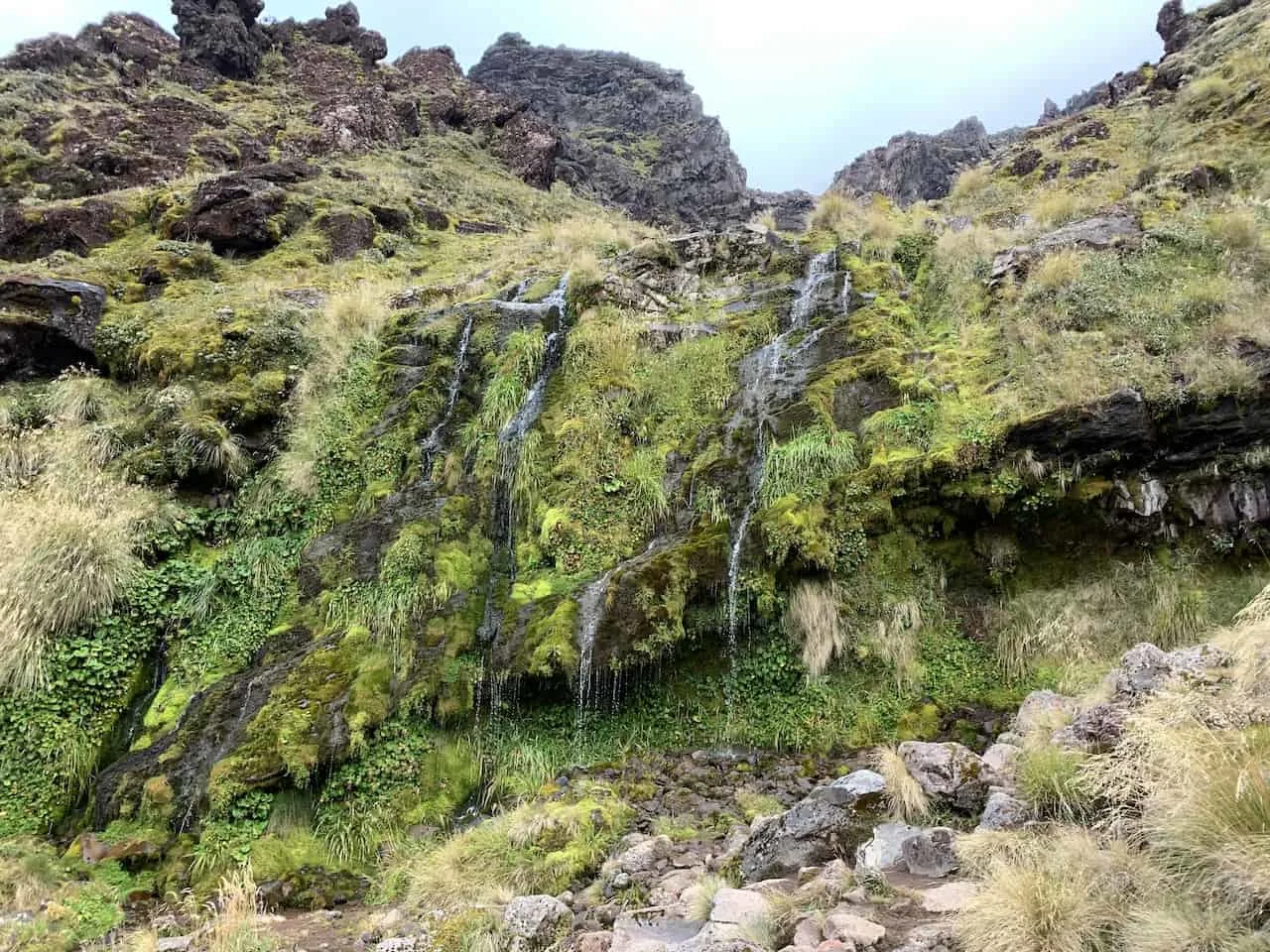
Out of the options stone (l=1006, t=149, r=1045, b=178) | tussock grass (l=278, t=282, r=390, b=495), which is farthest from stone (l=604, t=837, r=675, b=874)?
stone (l=1006, t=149, r=1045, b=178)

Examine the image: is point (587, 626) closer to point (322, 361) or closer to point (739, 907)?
point (739, 907)

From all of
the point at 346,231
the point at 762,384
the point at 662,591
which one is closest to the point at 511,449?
the point at 662,591

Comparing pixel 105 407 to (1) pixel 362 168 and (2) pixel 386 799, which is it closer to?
(2) pixel 386 799

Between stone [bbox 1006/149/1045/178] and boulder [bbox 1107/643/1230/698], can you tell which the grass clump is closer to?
boulder [bbox 1107/643/1230/698]

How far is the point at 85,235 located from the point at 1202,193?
22.7 metres

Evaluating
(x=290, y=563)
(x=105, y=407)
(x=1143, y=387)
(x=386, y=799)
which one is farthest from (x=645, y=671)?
(x=105, y=407)

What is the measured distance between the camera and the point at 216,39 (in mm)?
30703

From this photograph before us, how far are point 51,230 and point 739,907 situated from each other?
20049mm

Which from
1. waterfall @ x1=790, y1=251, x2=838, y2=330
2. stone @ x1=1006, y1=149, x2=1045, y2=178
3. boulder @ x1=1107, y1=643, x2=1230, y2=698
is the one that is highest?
stone @ x1=1006, y1=149, x2=1045, y2=178

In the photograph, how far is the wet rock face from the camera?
101 ft

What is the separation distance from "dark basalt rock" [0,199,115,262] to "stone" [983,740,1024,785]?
1980 cm

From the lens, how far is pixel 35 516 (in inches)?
302

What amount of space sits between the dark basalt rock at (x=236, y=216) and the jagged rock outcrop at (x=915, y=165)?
3485cm

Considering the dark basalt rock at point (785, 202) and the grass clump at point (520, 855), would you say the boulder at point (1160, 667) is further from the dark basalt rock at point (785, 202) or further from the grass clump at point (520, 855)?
the dark basalt rock at point (785, 202)
